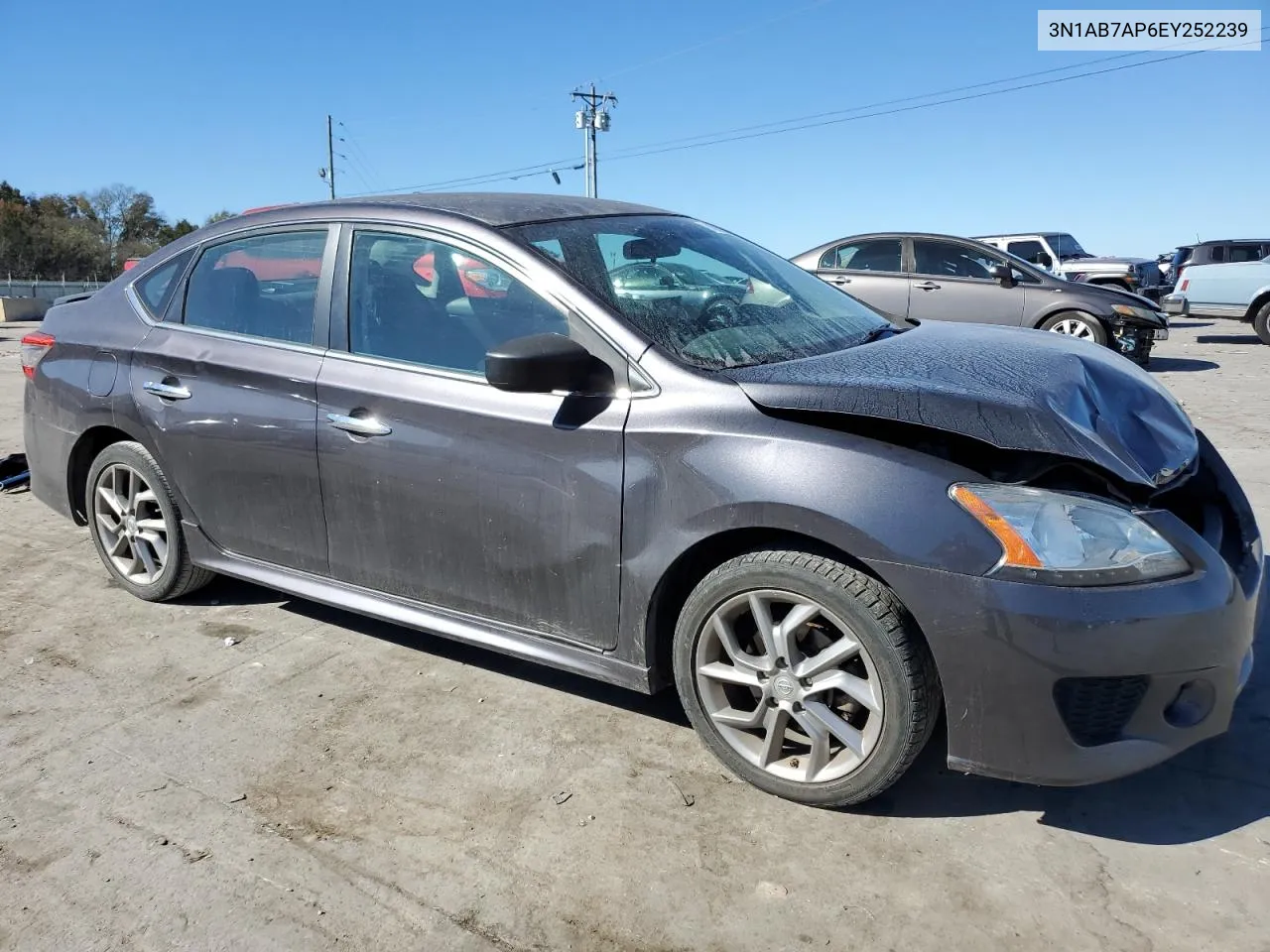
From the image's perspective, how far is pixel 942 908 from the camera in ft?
7.56

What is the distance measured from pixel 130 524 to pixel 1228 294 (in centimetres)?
1723

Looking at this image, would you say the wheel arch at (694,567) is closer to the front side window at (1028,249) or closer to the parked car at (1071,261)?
the parked car at (1071,261)

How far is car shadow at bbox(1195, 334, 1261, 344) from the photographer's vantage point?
674 inches

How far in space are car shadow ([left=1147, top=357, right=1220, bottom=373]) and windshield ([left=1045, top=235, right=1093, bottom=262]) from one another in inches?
274

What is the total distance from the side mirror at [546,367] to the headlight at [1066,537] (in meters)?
1.06

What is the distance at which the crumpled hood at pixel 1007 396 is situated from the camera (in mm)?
2424

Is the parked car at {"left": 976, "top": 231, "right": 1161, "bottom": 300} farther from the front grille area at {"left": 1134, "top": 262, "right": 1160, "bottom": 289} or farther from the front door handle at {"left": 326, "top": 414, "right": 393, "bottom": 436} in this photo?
the front door handle at {"left": 326, "top": 414, "right": 393, "bottom": 436}

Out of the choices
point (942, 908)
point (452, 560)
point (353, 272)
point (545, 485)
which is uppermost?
point (353, 272)

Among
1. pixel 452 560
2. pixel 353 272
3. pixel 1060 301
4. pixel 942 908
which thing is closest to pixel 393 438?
pixel 452 560

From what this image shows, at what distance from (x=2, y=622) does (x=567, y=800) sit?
286cm

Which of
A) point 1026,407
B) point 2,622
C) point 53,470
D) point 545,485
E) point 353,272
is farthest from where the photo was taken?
point 53,470

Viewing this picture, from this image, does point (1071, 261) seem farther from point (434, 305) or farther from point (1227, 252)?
point (434, 305)

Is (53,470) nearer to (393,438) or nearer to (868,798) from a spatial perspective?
(393,438)

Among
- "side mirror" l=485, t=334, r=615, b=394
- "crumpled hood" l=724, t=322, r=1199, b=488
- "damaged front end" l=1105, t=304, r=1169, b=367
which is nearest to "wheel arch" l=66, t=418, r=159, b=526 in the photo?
"side mirror" l=485, t=334, r=615, b=394
